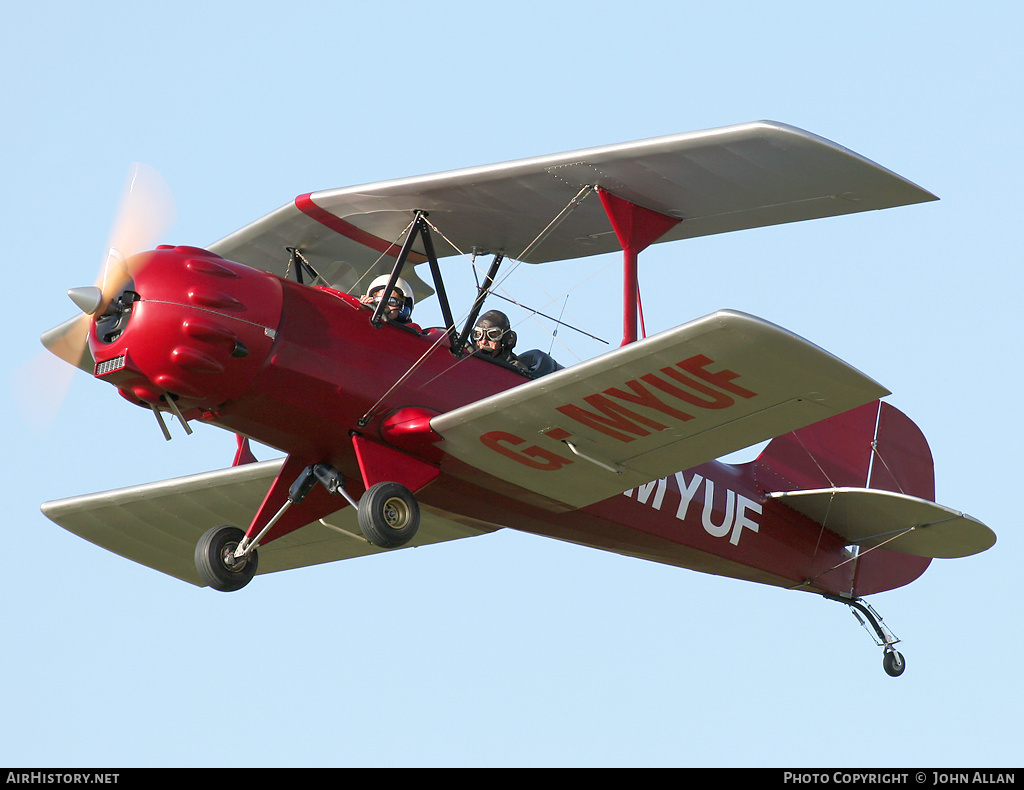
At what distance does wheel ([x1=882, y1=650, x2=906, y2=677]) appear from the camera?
12.7m

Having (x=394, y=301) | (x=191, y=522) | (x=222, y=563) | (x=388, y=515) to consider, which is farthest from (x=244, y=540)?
(x=191, y=522)

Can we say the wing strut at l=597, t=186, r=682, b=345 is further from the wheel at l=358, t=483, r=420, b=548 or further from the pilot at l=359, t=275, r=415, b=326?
the wheel at l=358, t=483, r=420, b=548

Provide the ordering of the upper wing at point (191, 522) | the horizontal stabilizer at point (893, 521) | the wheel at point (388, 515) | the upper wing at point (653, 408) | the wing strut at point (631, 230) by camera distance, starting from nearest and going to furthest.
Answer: the upper wing at point (653, 408), the wheel at point (388, 515), the wing strut at point (631, 230), the horizontal stabilizer at point (893, 521), the upper wing at point (191, 522)

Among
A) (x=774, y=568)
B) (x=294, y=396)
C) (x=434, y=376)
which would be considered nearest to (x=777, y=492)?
(x=774, y=568)

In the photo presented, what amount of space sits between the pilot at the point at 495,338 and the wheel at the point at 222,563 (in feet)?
7.10

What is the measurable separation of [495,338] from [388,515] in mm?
1743

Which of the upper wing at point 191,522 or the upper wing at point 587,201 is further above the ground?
the upper wing at point 587,201

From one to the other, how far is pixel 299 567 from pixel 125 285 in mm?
4311

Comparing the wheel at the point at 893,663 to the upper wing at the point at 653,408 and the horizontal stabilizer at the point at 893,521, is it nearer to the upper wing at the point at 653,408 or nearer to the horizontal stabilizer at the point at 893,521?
the horizontal stabilizer at the point at 893,521

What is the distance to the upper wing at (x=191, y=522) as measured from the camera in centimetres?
1211

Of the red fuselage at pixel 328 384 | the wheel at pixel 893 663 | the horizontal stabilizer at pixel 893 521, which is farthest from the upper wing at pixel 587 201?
the wheel at pixel 893 663

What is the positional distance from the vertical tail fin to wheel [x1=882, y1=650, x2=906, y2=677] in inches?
23.9

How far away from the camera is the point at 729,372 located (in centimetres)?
917

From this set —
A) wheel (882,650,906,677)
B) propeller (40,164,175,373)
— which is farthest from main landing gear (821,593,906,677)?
propeller (40,164,175,373)
